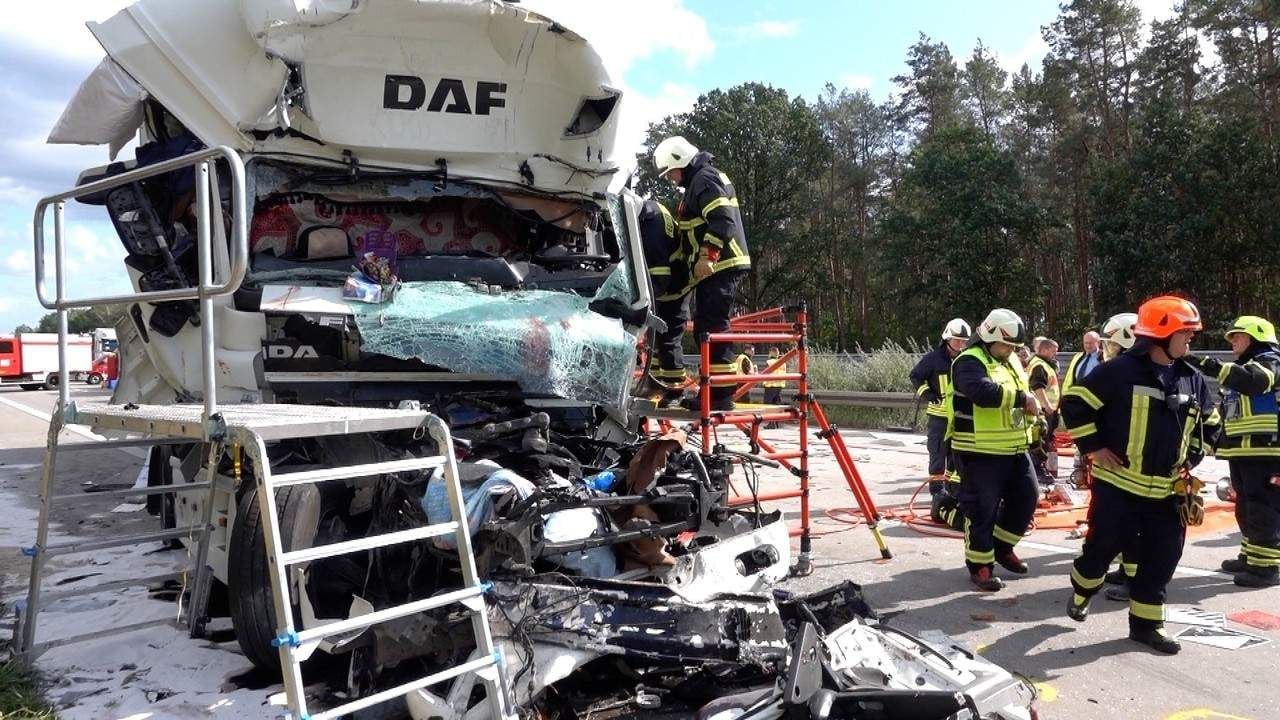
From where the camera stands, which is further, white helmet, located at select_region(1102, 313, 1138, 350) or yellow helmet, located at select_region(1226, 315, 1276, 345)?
white helmet, located at select_region(1102, 313, 1138, 350)

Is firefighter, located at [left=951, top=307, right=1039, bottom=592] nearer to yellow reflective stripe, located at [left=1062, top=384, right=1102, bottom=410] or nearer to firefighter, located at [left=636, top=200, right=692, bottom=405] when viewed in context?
yellow reflective stripe, located at [left=1062, top=384, right=1102, bottom=410]

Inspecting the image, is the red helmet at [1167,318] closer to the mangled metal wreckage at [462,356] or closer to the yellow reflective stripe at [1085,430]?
the yellow reflective stripe at [1085,430]

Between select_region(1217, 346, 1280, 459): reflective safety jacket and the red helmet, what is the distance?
3.88 feet

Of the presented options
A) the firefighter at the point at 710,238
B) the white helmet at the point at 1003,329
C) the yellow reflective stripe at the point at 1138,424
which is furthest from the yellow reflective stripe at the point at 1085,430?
the firefighter at the point at 710,238

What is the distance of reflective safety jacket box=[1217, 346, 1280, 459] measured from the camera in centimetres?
523

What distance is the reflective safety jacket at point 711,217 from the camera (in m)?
5.43

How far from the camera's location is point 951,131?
30.9m

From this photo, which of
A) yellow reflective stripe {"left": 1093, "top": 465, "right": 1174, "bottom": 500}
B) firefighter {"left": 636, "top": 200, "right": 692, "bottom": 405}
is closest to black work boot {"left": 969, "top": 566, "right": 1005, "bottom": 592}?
yellow reflective stripe {"left": 1093, "top": 465, "right": 1174, "bottom": 500}

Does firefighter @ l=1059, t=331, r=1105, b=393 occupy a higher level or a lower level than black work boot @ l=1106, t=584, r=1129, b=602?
higher

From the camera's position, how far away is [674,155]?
5.68 meters

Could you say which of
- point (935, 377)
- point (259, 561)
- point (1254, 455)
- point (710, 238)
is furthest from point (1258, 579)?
point (259, 561)

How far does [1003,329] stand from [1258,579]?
206 centimetres

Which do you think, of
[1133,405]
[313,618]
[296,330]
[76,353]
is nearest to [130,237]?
[296,330]

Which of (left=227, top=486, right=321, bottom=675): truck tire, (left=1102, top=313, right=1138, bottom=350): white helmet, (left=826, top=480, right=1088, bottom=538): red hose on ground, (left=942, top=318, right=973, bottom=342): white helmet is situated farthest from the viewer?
(left=942, top=318, right=973, bottom=342): white helmet
